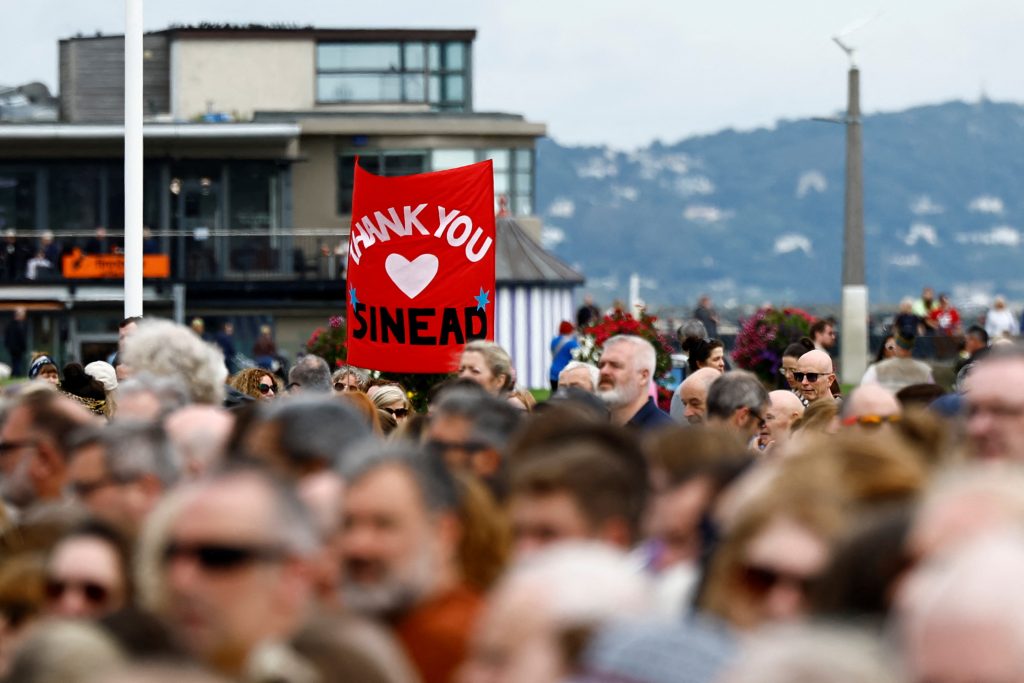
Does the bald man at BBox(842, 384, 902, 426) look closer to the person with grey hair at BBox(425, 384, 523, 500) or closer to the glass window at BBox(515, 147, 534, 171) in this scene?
the person with grey hair at BBox(425, 384, 523, 500)

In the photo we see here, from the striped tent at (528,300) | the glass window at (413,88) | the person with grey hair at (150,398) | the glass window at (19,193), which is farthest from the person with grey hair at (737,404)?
the glass window at (413,88)

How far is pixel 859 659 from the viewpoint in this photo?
12.9ft

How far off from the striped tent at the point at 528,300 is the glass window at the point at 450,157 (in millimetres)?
6518

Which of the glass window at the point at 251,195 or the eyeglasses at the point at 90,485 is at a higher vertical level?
the glass window at the point at 251,195

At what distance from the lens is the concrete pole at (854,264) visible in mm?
40719

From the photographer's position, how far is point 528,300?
160 ft

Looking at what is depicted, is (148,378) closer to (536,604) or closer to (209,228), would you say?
(536,604)

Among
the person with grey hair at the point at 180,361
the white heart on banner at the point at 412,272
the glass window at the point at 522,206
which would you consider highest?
the glass window at the point at 522,206

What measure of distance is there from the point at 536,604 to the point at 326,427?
202 centimetres

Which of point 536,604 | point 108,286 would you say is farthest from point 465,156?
point 536,604

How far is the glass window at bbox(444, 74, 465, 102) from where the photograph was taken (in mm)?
60312

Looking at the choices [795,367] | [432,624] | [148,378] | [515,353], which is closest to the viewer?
[432,624]

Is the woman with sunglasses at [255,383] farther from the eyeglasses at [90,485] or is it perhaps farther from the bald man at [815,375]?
the eyeglasses at [90,485]

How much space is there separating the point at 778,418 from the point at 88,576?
5651 mm
